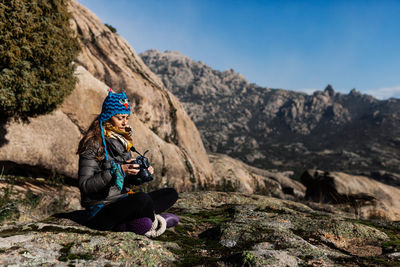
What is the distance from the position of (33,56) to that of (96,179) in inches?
300

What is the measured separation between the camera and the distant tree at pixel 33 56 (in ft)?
27.5

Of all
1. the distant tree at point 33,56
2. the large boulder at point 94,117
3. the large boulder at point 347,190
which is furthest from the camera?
the large boulder at point 347,190

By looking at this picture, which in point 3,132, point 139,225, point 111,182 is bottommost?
point 139,225

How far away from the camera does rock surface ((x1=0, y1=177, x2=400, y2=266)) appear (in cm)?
291

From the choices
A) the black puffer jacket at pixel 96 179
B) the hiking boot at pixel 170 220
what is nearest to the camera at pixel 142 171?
the black puffer jacket at pixel 96 179

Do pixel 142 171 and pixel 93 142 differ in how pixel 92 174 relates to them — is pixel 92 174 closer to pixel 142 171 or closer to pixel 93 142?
pixel 93 142

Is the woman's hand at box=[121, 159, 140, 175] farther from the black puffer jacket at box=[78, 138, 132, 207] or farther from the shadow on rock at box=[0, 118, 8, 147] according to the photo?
the shadow on rock at box=[0, 118, 8, 147]

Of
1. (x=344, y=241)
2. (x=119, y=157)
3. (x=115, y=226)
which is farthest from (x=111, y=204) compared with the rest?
(x=344, y=241)

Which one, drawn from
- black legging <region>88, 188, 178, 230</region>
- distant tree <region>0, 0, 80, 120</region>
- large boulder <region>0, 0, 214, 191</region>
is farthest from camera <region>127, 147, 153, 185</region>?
large boulder <region>0, 0, 214, 191</region>

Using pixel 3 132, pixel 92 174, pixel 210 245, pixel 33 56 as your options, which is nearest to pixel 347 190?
pixel 210 245

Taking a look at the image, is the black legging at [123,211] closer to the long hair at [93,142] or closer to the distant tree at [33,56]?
the long hair at [93,142]

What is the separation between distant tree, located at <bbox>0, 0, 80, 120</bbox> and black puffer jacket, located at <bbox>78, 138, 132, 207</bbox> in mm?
6457

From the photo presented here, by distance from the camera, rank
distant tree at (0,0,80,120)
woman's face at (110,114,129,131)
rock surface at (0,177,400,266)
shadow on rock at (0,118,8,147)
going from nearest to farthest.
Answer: rock surface at (0,177,400,266)
woman's face at (110,114,129,131)
distant tree at (0,0,80,120)
shadow on rock at (0,118,8,147)

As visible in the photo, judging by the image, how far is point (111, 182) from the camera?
4125 mm
